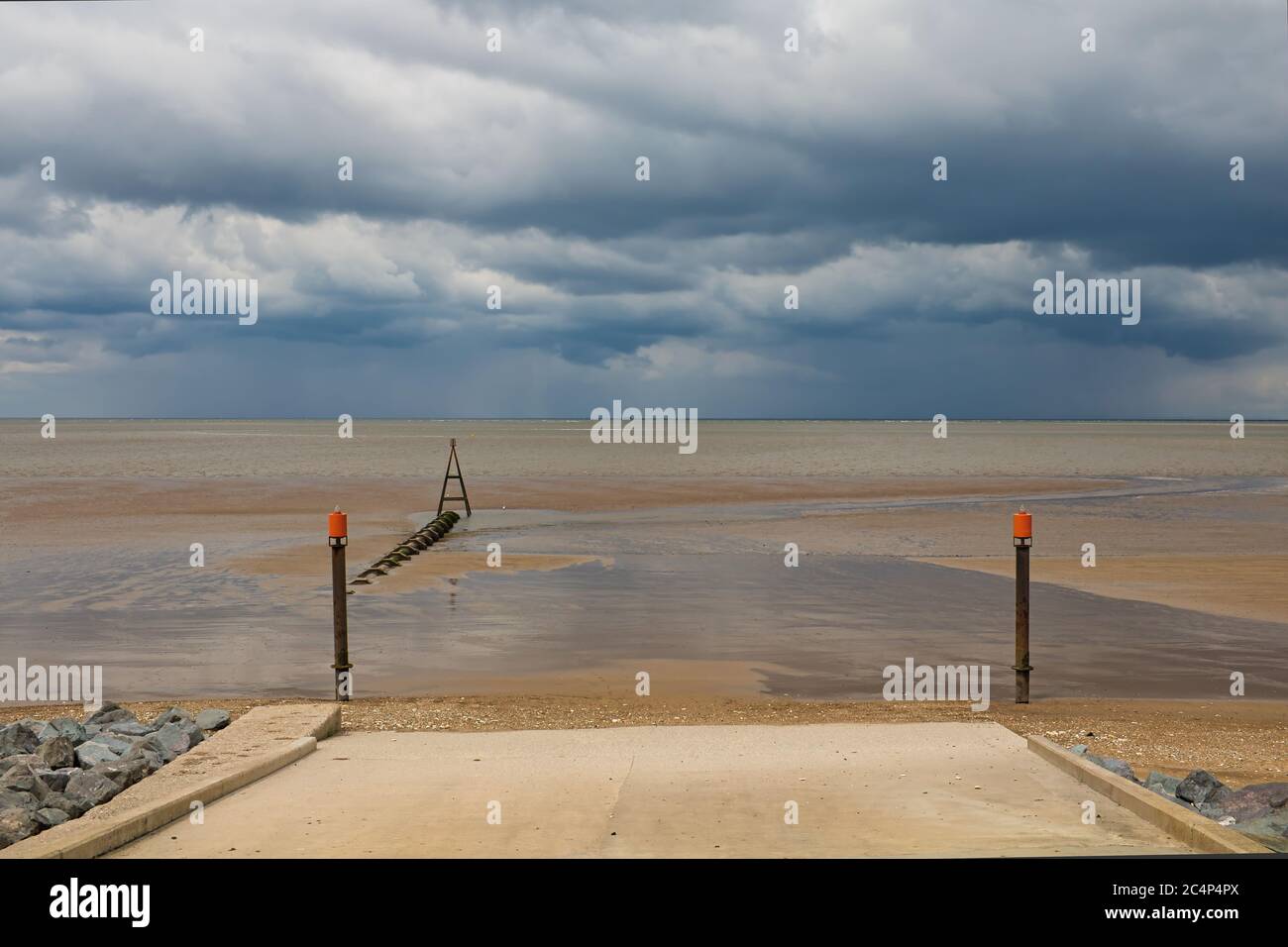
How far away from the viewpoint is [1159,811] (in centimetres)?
643

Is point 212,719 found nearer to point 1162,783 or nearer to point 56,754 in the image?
point 56,754

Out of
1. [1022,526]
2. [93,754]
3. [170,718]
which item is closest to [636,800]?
[93,754]

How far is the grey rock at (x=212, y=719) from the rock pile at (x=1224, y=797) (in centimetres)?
705

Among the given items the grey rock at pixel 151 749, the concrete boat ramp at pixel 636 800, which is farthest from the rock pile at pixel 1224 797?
the grey rock at pixel 151 749

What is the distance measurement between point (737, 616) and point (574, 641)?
9.40ft

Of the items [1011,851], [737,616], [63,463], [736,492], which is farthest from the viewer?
[63,463]

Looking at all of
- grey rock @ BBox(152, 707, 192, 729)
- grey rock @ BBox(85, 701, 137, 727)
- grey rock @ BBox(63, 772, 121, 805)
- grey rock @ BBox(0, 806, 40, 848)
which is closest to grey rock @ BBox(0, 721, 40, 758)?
grey rock @ BBox(85, 701, 137, 727)

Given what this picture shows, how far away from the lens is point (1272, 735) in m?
10.5

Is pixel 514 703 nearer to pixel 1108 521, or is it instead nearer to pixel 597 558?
pixel 597 558

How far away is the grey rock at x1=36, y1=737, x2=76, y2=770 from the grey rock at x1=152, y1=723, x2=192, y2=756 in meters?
0.62

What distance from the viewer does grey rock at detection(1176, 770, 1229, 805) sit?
25.5 feet

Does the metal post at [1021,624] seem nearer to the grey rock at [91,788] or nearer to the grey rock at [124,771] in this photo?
the grey rock at [124,771]

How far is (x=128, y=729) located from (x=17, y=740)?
844 mm
